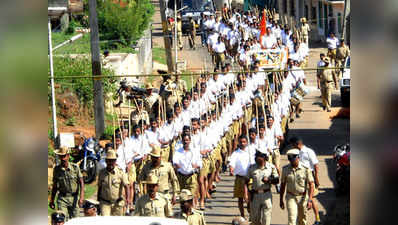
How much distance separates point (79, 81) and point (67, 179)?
28.4 ft

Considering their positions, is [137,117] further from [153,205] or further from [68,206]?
[153,205]

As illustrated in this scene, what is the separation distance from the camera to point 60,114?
1733cm

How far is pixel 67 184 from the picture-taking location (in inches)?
366

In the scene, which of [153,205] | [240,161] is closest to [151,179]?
[153,205]

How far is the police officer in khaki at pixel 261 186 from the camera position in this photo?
9000mm

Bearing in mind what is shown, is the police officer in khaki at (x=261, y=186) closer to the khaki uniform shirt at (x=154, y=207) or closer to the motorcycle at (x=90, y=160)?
the khaki uniform shirt at (x=154, y=207)

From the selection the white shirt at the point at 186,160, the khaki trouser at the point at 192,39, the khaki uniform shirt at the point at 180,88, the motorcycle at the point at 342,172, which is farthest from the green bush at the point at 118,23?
the white shirt at the point at 186,160

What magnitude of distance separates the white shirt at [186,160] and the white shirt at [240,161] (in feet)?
2.08

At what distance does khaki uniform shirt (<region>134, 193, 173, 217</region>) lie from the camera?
8172mm

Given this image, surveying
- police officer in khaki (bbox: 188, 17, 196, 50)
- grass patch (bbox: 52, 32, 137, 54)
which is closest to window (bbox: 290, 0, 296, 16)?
police officer in khaki (bbox: 188, 17, 196, 50)

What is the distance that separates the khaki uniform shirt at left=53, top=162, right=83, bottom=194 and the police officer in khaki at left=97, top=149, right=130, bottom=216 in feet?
0.94
